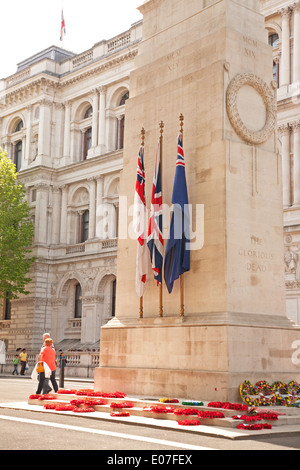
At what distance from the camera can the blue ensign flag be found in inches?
669

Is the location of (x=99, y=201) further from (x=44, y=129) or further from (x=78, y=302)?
(x=44, y=129)

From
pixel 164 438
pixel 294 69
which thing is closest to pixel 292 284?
pixel 294 69

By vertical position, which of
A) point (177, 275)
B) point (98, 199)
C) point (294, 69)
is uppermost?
point (294, 69)

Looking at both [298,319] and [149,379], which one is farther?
[298,319]

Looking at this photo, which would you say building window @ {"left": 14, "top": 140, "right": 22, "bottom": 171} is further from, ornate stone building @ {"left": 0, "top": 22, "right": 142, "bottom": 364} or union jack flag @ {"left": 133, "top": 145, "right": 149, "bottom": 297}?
union jack flag @ {"left": 133, "top": 145, "right": 149, "bottom": 297}

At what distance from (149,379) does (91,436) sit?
569 cm

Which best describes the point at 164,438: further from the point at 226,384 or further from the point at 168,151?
the point at 168,151

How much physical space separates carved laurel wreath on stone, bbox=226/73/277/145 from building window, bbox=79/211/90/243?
1420 inches

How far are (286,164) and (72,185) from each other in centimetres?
2051

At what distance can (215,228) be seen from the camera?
1653cm

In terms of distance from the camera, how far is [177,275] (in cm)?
1706

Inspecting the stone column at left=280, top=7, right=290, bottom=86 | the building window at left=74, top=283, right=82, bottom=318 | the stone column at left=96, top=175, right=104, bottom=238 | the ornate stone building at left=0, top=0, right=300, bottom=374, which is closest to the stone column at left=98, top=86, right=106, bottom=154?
the ornate stone building at left=0, top=0, right=300, bottom=374

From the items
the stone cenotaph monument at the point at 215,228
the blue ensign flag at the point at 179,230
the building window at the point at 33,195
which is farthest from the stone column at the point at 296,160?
the building window at the point at 33,195

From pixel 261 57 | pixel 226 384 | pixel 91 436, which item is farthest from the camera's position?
pixel 261 57
